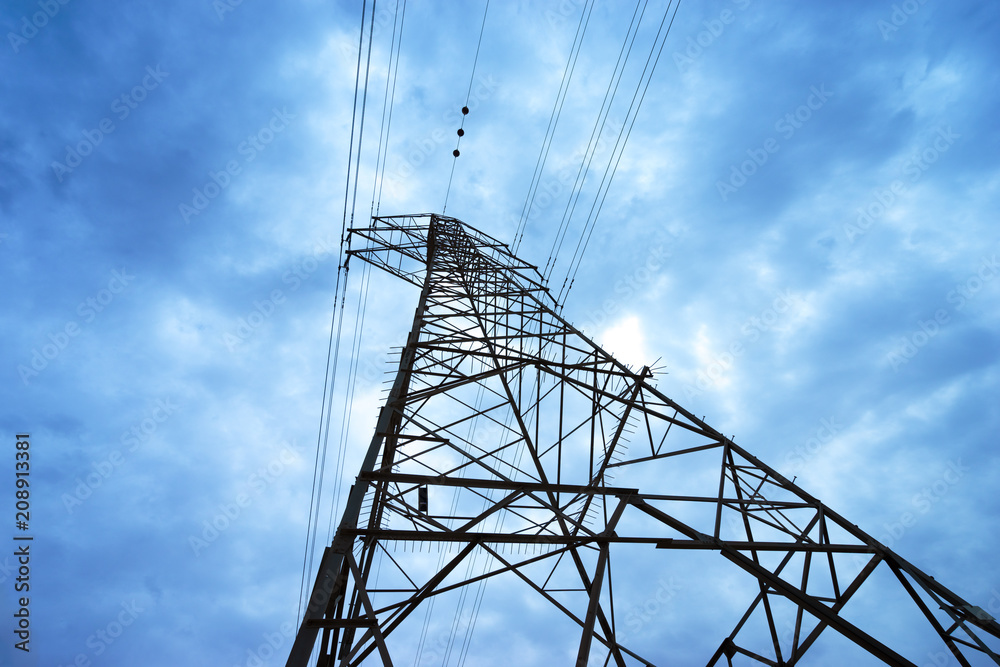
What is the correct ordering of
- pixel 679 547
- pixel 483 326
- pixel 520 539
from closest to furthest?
pixel 520 539 → pixel 679 547 → pixel 483 326

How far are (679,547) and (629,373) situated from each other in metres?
3.73

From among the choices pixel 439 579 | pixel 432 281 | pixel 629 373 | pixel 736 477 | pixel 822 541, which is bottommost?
pixel 439 579

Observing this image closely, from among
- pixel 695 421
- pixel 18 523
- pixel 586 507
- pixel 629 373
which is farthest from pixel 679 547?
→ pixel 18 523

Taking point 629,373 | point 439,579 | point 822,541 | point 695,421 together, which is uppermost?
point 629,373

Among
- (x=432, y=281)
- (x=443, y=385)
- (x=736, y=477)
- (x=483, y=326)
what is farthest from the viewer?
(x=432, y=281)

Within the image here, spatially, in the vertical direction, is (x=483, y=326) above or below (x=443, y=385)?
above

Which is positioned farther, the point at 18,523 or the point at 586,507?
the point at 18,523

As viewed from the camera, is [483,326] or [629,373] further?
[483,326]

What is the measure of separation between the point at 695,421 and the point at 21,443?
19.3m

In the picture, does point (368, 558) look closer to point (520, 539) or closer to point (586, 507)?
point (520, 539)

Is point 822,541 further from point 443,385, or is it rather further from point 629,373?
point 443,385

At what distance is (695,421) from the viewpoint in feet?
35.8

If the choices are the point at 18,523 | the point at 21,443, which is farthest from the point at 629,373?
the point at 21,443

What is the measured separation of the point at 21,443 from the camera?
16.6m
